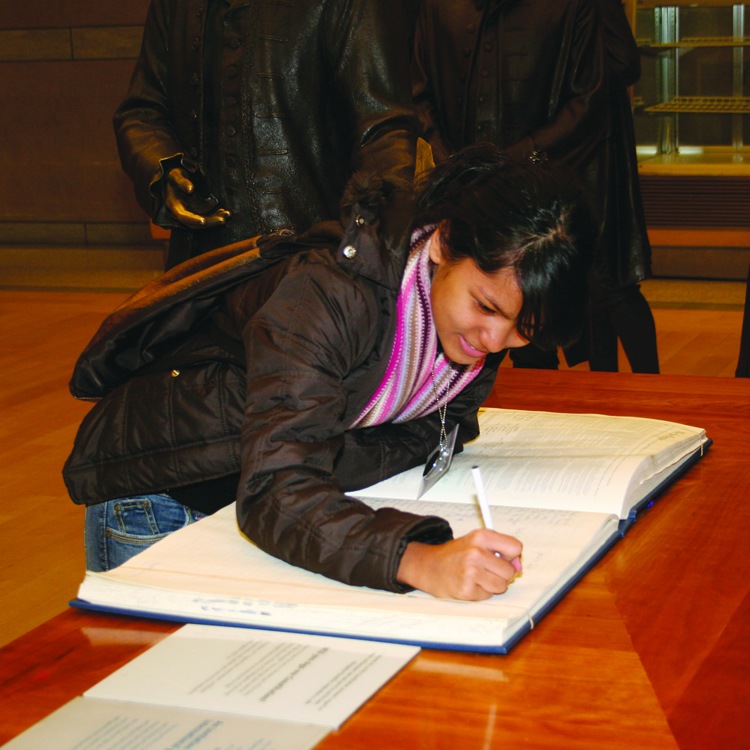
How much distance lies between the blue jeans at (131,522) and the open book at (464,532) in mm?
187

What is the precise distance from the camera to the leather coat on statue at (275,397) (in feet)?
4.03

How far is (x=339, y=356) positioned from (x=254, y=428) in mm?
139

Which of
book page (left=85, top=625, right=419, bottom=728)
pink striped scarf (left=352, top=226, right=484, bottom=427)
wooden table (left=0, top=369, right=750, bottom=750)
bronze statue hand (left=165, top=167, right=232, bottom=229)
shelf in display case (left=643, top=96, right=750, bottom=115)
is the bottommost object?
wooden table (left=0, top=369, right=750, bottom=750)

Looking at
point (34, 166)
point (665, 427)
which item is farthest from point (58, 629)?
point (34, 166)

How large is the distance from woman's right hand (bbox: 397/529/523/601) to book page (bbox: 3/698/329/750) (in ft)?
0.77

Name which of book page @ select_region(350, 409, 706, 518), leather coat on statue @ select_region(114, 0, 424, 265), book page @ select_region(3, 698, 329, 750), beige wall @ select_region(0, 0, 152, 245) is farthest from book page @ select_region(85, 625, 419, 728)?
beige wall @ select_region(0, 0, 152, 245)

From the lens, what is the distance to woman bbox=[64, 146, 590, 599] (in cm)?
122

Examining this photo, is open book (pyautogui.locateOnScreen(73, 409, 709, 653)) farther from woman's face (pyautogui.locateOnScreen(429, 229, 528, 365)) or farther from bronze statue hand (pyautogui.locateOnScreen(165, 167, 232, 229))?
bronze statue hand (pyautogui.locateOnScreen(165, 167, 232, 229))

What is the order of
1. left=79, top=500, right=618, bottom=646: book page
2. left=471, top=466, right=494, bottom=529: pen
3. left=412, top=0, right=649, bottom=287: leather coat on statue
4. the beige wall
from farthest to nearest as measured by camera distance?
the beige wall, left=412, top=0, right=649, bottom=287: leather coat on statue, left=471, top=466, right=494, bottom=529: pen, left=79, top=500, right=618, bottom=646: book page

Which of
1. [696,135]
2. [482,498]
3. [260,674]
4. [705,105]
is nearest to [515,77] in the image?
[482,498]

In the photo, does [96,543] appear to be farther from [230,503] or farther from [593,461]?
[593,461]

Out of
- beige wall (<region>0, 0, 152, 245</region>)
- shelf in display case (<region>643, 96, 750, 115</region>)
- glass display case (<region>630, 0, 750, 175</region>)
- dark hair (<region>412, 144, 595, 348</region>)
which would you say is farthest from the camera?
beige wall (<region>0, 0, 152, 245</region>)

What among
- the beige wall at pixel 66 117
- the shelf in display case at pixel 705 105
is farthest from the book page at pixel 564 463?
the beige wall at pixel 66 117

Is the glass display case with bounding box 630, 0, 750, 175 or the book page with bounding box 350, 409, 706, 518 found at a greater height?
the glass display case with bounding box 630, 0, 750, 175
